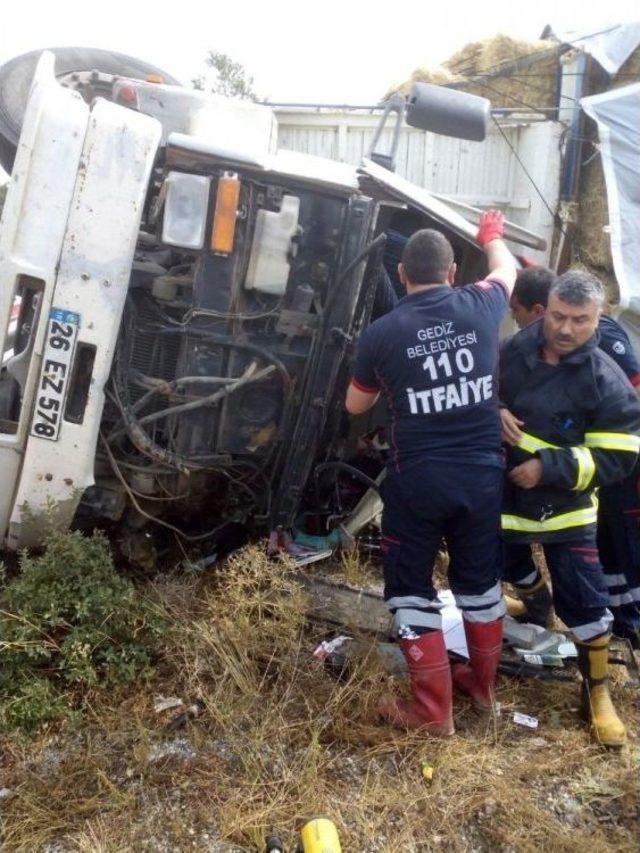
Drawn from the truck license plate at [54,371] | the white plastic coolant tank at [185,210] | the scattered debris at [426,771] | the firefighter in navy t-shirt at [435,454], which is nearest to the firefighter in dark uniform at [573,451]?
the firefighter in navy t-shirt at [435,454]

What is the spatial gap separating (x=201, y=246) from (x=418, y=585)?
142cm

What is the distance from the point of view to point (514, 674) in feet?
9.11

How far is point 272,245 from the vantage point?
266 centimetres

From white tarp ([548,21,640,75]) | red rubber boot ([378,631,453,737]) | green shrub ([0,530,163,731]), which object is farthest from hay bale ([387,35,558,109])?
green shrub ([0,530,163,731])

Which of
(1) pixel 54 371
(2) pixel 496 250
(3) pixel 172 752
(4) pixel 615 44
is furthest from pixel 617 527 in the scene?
(4) pixel 615 44

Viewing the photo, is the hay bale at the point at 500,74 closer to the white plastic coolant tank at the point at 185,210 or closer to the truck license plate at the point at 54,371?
the white plastic coolant tank at the point at 185,210

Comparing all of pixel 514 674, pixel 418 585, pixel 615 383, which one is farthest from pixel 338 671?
pixel 615 383

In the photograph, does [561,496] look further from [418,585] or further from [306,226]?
[306,226]

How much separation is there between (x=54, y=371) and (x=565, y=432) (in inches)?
70.6

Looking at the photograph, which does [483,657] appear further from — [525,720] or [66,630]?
[66,630]

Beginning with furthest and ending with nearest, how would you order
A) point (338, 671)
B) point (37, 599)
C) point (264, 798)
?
1. point (338, 671)
2. point (37, 599)
3. point (264, 798)

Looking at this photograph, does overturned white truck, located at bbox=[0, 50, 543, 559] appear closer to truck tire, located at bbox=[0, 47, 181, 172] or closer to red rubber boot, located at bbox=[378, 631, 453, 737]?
red rubber boot, located at bbox=[378, 631, 453, 737]

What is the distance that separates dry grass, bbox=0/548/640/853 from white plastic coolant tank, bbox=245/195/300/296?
1.02m

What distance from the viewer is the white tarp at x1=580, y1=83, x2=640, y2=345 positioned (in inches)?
245
